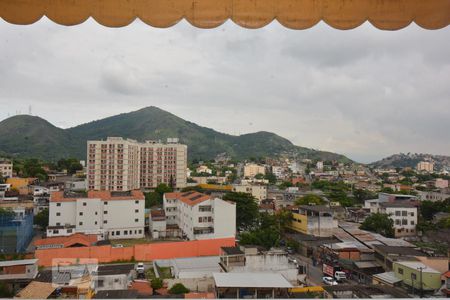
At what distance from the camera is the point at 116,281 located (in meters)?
4.52

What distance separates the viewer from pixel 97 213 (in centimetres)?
873

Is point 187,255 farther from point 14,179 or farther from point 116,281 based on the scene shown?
point 14,179

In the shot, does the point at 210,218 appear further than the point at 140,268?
Yes

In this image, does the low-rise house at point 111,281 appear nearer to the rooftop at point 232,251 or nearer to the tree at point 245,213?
the rooftop at point 232,251

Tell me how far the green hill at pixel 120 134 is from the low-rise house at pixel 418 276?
986 cm

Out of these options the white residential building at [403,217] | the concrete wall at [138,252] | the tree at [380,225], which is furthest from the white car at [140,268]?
the white residential building at [403,217]

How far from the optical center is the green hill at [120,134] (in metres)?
12.1

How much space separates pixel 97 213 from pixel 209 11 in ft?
28.1

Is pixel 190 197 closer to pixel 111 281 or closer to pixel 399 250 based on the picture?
pixel 111 281

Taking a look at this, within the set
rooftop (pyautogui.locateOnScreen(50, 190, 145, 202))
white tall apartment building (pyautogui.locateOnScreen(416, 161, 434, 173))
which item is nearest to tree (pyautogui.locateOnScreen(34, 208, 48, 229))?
rooftop (pyautogui.locateOnScreen(50, 190, 145, 202))

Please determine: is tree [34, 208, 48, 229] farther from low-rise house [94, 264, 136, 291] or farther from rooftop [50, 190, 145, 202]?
low-rise house [94, 264, 136, 291]

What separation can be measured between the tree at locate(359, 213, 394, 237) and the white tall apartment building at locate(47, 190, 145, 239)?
6207mm

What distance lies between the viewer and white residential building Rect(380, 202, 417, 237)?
9.73 m

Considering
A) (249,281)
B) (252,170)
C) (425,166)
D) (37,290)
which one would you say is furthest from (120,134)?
(425,166)
